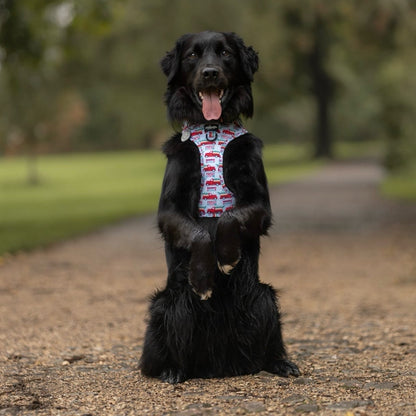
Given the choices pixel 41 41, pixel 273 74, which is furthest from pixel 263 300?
pixel 273 74

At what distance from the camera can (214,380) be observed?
4.11 metres

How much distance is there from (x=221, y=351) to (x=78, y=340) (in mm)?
1863

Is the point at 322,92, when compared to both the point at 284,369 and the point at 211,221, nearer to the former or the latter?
the point at 284,369

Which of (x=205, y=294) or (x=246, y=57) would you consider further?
(x=246, y=57)

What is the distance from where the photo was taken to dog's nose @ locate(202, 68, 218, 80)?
12.2ft

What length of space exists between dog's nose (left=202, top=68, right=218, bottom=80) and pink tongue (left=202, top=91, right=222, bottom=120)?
0.12m

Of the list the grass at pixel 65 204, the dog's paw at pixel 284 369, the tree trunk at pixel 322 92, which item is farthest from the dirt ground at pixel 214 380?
the tree trunk at pixel 322 92

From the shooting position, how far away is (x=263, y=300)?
4.01 metres

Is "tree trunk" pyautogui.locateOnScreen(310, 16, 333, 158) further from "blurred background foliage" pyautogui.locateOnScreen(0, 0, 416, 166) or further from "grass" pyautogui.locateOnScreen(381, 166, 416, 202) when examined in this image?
"grass" pyautogui.locateOnScreen(381, 166, 416, 202)

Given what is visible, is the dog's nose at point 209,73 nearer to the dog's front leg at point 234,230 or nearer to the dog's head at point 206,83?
the dog's head at point 206,83

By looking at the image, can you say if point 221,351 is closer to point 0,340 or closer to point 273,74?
point 0,340

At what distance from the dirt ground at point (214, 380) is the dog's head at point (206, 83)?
1.55m

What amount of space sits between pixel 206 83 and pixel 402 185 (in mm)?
21128

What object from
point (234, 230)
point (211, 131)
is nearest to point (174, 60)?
point (211, 131)
